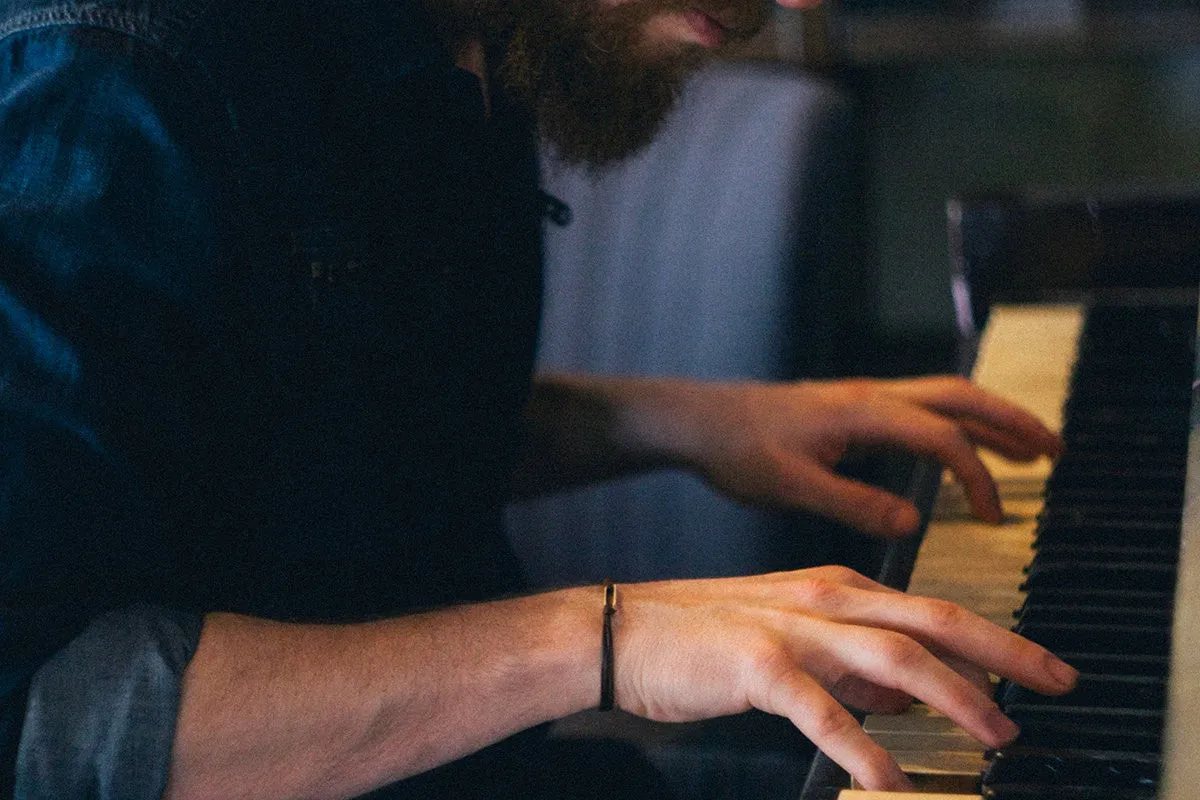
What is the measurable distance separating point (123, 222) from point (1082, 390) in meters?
0.76

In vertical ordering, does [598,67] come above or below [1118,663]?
above

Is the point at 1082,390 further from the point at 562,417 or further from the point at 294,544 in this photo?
the point at 294,544

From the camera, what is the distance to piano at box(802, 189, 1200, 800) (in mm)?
682

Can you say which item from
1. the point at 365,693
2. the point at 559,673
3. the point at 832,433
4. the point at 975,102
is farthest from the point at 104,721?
the point at 975,102

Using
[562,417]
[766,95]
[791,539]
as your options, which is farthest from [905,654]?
[766,95]

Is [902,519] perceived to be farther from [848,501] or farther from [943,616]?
[943,616]

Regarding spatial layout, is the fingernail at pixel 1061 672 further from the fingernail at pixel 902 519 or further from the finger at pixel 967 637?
the fingernail at pixel 902 519

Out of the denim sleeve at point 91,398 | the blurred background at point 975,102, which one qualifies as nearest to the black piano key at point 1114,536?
the denim sleeve at point 91,398

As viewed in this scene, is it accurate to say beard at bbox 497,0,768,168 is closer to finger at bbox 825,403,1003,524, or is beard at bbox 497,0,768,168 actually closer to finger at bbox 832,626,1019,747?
finger at bbox 825,403,1003,524

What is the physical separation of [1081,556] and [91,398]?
58 cm

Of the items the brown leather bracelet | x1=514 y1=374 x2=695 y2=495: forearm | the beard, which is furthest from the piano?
the beard

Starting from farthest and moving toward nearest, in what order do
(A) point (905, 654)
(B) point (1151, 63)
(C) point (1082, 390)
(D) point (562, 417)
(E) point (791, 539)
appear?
1. (B) point (1151, 63)
2. (E) point (791, 539)
3. (D) point (562, 417)
4. (C) point (1082, 390)
5. (A) point (905, 654)

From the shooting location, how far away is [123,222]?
0.81 metres

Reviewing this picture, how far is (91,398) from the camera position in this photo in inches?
31.0
